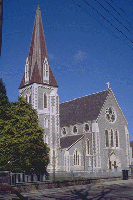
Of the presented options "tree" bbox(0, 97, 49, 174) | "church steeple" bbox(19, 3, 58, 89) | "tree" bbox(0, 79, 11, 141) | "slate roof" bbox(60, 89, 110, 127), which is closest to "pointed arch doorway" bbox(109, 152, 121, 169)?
"slate roof" bbox(60, 89, 110, 127)

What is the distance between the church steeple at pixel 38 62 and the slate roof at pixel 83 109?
22.4ft

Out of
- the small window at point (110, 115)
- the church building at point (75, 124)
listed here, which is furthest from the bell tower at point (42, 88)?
the small window at point (110, 115)

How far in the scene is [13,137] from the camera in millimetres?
25297

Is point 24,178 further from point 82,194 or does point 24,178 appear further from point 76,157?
point 76,157

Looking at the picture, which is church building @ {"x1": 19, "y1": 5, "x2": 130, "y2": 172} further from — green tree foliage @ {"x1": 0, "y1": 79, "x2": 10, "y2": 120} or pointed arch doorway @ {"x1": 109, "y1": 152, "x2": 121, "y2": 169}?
green tree foliage @ {"x1": 0, "y1": 79, "x2": 10, "y2": 120}

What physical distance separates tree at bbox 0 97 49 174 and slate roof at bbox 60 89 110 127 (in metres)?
16.3

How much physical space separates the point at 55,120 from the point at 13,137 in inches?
621

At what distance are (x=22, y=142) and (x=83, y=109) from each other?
2227cm

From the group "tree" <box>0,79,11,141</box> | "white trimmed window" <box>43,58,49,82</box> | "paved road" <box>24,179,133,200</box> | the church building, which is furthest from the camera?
"white trimmed window" <box>43,58,49,82</box>

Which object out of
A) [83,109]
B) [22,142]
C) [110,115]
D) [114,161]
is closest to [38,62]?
[83,109]

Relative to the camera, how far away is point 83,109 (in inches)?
1800

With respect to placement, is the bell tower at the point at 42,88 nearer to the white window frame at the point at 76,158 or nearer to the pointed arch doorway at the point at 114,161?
the white window frame at the point at 76,158

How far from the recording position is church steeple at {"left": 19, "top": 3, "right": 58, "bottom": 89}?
1644 inches

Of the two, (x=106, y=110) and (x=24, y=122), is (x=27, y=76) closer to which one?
(x=106, y=110)
